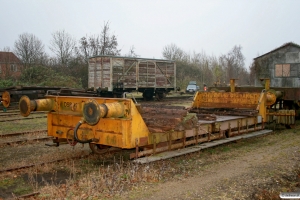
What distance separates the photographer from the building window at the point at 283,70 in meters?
22.1

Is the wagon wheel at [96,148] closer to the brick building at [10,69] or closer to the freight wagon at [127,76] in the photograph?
the freight wagon at [127,76]

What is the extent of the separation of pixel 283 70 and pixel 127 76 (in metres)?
10.9

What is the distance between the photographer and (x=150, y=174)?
527 centimetres

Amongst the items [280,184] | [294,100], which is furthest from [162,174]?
[294,100]

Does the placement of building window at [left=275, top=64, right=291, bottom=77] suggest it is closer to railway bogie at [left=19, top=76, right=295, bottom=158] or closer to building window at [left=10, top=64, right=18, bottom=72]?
railway bogie at [left=19, top=76, right=295, bottom=158]

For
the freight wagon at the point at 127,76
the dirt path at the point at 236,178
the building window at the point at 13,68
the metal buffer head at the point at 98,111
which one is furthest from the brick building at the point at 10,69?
the dirt path at the point at 236,178

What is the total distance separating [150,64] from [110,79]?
12.9ft

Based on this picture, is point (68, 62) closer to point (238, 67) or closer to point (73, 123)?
point (73, 123)

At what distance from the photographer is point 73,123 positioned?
20.3 ft

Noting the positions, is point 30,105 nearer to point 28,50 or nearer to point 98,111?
point 98,111

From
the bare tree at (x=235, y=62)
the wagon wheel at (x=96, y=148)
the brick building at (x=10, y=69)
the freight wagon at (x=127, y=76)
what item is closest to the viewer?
the wagon wheel at (x=96, y=148)

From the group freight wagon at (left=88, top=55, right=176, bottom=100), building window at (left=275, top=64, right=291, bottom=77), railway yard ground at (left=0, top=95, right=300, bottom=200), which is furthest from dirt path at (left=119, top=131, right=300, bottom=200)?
building window at (left=275, top=64, right=291, bottom=77)

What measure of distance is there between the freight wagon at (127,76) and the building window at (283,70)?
823 centimetres

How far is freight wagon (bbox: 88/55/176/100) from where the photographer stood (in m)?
22.3
